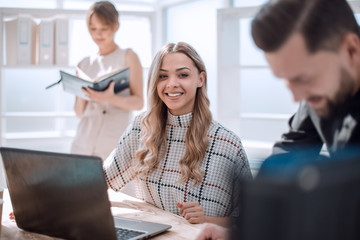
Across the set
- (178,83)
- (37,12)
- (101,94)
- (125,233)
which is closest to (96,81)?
(101,94)

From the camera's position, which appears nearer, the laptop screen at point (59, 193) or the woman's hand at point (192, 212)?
the laptop screen at point (59, 193)

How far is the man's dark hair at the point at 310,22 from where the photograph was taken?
2.46ft

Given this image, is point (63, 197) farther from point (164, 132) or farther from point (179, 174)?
point (164, 132)

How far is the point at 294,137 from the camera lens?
1.07 metres

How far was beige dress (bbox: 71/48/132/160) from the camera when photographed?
8.67ft

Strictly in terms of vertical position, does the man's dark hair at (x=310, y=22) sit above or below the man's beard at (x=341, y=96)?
above

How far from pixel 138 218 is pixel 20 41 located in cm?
232

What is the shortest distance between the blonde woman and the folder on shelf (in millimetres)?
578

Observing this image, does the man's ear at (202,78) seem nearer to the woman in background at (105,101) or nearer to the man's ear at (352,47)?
the woman in background at (105,101)

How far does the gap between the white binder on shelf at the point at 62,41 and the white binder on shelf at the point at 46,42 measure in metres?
0.04

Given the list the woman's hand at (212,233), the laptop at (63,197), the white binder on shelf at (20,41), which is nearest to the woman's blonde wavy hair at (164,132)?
the laptop at (63,197)

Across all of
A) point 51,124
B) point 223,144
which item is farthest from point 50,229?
point 51,124

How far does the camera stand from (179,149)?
5.74 ft

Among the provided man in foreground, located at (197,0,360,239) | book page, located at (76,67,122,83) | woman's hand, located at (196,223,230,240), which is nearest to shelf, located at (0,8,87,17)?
book page, located at (76,67,122,83)
